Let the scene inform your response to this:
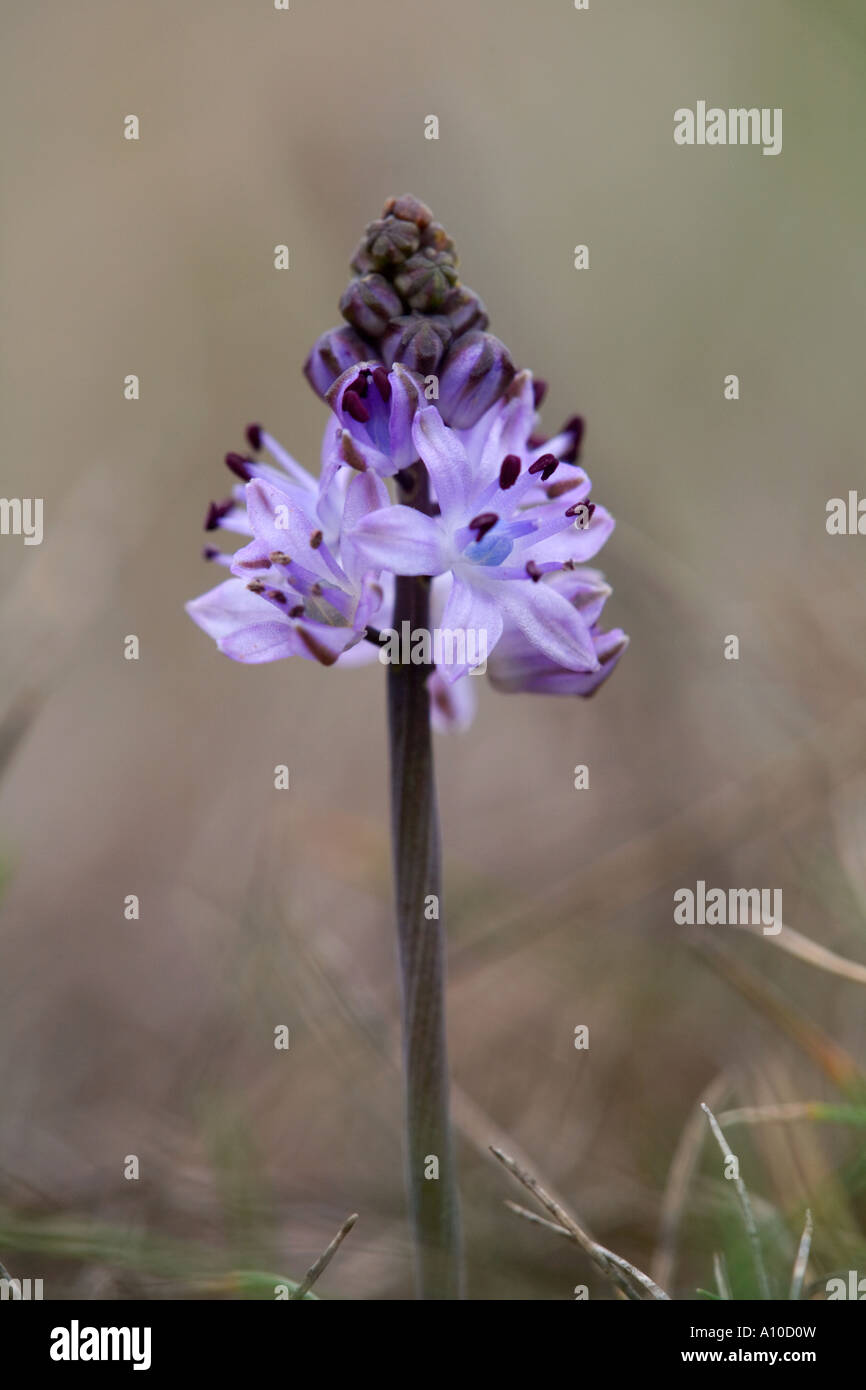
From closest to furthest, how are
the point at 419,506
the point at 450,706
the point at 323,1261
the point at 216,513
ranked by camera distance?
the point at 323,1261 → the point at 419,506 → the point at 216,513 → the point at 450,706

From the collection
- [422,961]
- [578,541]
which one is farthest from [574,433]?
[422,961]

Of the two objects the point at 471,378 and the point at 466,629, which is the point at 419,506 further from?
the point at 466,629

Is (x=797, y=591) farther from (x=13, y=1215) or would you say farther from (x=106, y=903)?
(x=13, y=1215)

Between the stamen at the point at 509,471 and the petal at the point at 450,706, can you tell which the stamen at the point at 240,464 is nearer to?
the stamen at the point at 509,471

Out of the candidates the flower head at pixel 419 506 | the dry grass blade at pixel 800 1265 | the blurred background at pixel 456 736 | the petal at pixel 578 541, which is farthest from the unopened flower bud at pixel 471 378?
the dry grass blade at pixel 800 1265

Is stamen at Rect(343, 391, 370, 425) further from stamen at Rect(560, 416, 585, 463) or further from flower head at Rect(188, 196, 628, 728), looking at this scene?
stamen at Rect(560, 416, 585, 463)
